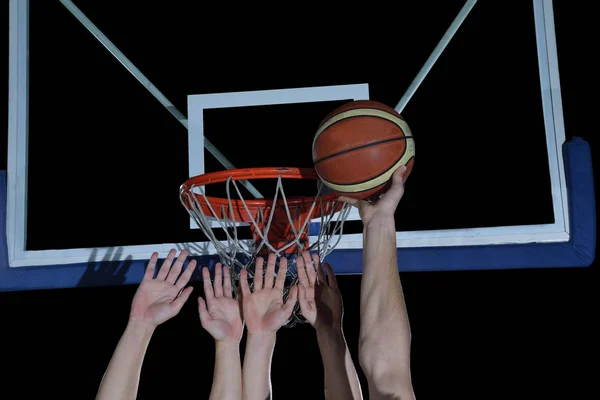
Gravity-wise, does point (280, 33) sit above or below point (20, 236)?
above

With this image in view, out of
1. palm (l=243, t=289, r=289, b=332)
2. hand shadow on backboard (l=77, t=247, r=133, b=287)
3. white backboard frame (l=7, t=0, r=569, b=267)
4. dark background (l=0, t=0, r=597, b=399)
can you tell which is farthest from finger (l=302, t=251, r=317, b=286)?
dark background (l=0, t=0, r=597, b=399)

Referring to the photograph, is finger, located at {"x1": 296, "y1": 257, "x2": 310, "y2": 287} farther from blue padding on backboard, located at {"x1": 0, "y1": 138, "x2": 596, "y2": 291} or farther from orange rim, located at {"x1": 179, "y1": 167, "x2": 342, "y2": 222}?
blue padding on backboard, located at {"x1": 0, "y1": 138, "x2": 596, "y2": 291}

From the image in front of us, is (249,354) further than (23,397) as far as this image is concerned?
No

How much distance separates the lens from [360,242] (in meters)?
2.63

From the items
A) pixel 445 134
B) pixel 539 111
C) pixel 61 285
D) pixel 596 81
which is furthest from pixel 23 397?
pixel 596 81

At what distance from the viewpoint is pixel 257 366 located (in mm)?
1920

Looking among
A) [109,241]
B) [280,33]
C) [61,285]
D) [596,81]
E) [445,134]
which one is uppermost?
[280,33]

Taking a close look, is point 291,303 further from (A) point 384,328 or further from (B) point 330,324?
(A) point 384,328

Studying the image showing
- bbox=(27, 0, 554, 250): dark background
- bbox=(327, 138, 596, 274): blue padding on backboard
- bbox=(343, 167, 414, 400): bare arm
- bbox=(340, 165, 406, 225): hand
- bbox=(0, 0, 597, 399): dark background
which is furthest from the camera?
bbox=(0, 0, 597, 399): dark background

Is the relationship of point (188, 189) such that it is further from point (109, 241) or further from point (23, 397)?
point (23, 397)

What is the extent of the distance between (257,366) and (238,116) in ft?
4.07

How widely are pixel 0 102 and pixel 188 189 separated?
1690mm

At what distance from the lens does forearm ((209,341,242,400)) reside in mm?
1885

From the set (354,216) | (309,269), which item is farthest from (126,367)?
(354,216)
